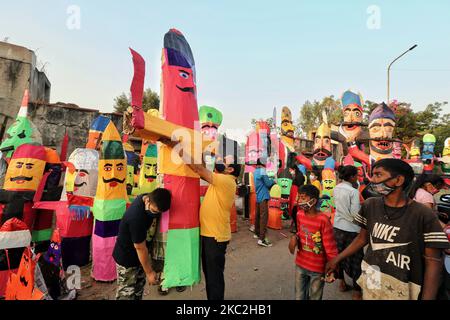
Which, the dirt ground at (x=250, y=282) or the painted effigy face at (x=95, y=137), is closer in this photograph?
the dirt ground at (x=250, y=282)

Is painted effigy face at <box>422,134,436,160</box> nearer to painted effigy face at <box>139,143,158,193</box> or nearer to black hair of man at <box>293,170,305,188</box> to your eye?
black hair of man at <box>293,170,305,188</box>

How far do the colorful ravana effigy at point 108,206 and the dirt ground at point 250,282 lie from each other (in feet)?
1.00

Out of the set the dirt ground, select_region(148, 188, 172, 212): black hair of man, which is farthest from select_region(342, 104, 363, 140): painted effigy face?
select_region(148, 188, 172, 212): black hair of man

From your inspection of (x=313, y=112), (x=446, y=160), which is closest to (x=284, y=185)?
(x=446, y=160)

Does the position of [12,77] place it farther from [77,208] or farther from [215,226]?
[215,226]

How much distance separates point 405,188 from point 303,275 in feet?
4.30

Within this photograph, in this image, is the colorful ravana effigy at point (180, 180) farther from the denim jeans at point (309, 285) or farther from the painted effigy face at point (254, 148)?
the painted effigy face at point (254, 148)

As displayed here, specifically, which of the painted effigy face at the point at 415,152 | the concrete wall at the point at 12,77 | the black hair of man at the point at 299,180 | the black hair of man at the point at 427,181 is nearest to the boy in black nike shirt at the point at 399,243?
the black hair of man at the point at 427,181

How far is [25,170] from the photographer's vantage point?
163 inches

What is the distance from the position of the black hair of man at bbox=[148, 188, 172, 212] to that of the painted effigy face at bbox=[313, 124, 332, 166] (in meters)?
6.02

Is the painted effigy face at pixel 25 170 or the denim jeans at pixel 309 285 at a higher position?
the painted effigy face at pixel 25 170

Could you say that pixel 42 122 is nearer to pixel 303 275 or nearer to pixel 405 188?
pixel 303 275

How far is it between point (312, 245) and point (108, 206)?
2.88 meters

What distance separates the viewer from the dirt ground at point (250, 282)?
11.5ft
